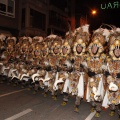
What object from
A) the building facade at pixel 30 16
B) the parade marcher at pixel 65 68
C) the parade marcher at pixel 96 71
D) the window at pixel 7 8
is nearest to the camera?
the parade marcher at pixel 96 71

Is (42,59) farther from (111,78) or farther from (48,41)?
(111,78)

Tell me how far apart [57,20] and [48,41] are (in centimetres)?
1759

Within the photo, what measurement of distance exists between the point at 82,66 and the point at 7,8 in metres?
14.1

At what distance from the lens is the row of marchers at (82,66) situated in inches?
205

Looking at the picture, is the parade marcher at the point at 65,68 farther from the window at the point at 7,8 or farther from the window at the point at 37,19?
the window at the point at 37,19

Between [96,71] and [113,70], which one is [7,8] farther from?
[113,70]

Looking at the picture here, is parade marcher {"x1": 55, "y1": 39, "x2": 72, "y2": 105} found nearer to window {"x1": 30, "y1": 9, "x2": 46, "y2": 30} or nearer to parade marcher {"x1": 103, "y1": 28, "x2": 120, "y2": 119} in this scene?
parade marcher {"x1": 103, "y1": 28, "x2": 120, "y2": 119}

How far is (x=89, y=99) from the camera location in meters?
5.67

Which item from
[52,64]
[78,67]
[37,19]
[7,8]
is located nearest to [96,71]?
[78,67]

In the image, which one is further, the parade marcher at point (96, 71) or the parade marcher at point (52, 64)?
the parade marcher at point (52, 64)

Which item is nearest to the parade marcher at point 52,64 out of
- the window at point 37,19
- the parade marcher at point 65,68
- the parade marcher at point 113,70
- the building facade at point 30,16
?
the parade marcher at point 65,68

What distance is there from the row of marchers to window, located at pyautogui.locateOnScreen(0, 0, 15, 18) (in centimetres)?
1069

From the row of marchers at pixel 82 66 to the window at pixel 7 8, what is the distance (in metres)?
10.7

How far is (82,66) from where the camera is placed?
5.79 meters
